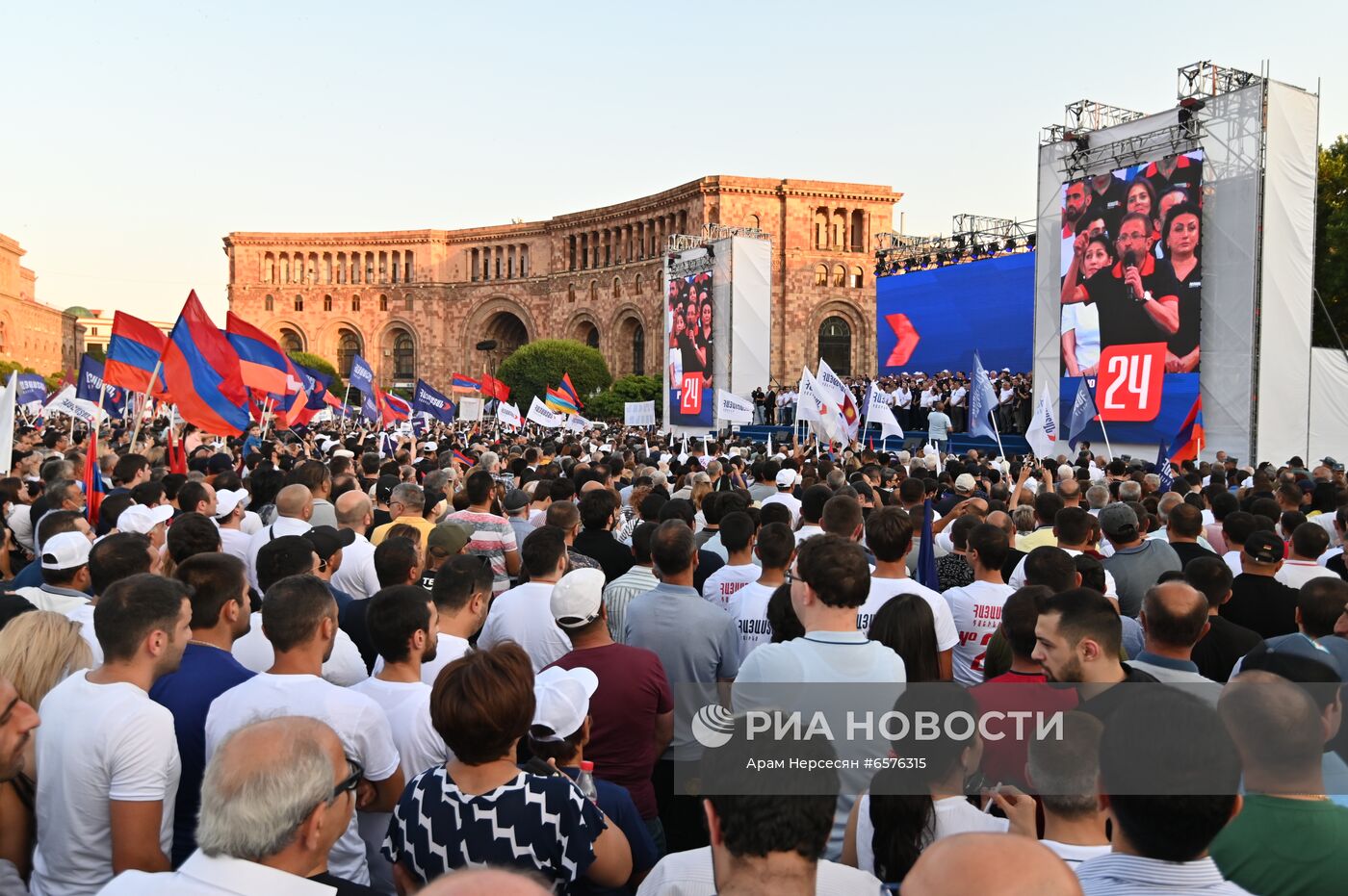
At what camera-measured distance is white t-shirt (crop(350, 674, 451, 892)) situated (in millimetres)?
3291

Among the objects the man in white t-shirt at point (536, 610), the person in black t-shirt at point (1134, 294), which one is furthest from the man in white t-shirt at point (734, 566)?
the person in black t-shirt at point (1134, 294)

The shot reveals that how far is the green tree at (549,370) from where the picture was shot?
4828cm

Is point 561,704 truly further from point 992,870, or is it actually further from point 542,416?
point 542,416

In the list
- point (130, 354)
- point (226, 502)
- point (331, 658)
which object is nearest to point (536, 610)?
point (331, 658)

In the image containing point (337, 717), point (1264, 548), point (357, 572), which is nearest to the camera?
point (337, 717)

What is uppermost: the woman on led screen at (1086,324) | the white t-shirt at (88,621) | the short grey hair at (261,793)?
the woman on led screen at (1086,324)

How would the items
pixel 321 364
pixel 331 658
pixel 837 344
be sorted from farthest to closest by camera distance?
pixel 321 364 → pixel 837 344 → pixel 331 658

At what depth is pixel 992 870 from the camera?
5.16ft

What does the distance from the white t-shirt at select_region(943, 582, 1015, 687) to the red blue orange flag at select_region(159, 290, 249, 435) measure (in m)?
9.40

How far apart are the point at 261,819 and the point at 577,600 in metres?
1.73

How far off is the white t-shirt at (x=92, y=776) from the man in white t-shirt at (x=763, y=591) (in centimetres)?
250

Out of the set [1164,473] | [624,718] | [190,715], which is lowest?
[624,718]

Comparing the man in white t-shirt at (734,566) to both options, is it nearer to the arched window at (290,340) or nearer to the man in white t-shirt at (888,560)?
the man in white t-shirt at (888,560)

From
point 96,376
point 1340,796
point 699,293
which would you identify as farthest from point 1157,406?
point 96,376
